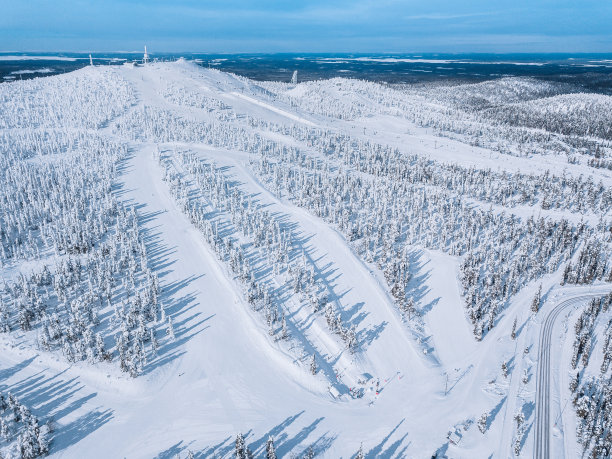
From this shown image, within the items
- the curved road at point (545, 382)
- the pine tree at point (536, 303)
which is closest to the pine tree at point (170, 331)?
the curved road at point (545, 382)

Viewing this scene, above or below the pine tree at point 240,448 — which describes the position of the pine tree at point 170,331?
above

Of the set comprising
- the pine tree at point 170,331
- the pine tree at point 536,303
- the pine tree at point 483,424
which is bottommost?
the pine tree at point 483,424

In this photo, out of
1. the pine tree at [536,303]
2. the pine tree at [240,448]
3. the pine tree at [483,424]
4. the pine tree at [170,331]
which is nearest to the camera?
the pine tree at [240,448]

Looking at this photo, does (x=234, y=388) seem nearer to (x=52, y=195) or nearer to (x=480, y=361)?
(x=480, y=361)

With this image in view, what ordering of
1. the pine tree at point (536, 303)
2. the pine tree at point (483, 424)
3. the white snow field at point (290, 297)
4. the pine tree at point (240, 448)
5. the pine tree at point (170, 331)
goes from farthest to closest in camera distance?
the pine tree at point (536, 303), the pine tree at point (170, 331), the white snow field at point (290, 297), the pine tree at point (483, 424), the pine tree at point (240, 448)

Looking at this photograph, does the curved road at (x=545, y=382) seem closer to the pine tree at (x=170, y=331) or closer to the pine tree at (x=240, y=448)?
the pine tree at (x=240, y=448)

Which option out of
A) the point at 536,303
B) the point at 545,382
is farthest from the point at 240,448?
the point at 536,303

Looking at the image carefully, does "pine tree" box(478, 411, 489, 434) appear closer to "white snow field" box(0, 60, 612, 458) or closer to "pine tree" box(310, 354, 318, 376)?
"white snow field" box(0, 60, 612, 458)

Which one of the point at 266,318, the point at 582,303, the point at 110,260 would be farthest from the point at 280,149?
the point at 582,303
